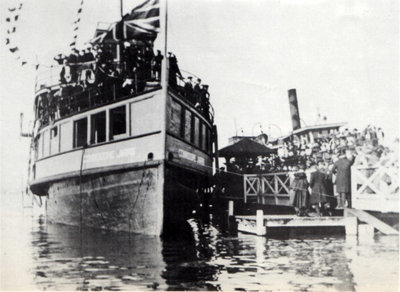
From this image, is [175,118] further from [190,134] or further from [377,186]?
[377,186]

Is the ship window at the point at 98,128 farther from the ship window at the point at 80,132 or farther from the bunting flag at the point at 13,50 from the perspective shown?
the bunting flag at the point at 13,50

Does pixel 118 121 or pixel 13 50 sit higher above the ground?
pixel 13 50

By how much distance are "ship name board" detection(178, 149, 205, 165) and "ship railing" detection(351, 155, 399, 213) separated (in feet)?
13.4

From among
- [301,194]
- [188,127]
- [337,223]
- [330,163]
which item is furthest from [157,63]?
[337,223]

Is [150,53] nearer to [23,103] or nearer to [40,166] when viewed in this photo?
[23,103]

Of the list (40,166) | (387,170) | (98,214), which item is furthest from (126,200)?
(387,170)

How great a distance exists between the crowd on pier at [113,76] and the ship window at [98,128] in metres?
0.37

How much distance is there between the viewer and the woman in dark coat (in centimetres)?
1280

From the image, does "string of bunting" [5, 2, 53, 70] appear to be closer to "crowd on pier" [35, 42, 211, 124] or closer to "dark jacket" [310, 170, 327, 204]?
"crowd on pier" [35, 42, 211, 124]

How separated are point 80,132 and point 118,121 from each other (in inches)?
55.1

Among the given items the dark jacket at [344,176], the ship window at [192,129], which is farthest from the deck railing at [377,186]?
the ship window at [192,129]

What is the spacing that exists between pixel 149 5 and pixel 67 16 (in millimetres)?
1991

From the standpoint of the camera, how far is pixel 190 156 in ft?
43.4

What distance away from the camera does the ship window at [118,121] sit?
12.9 meters
